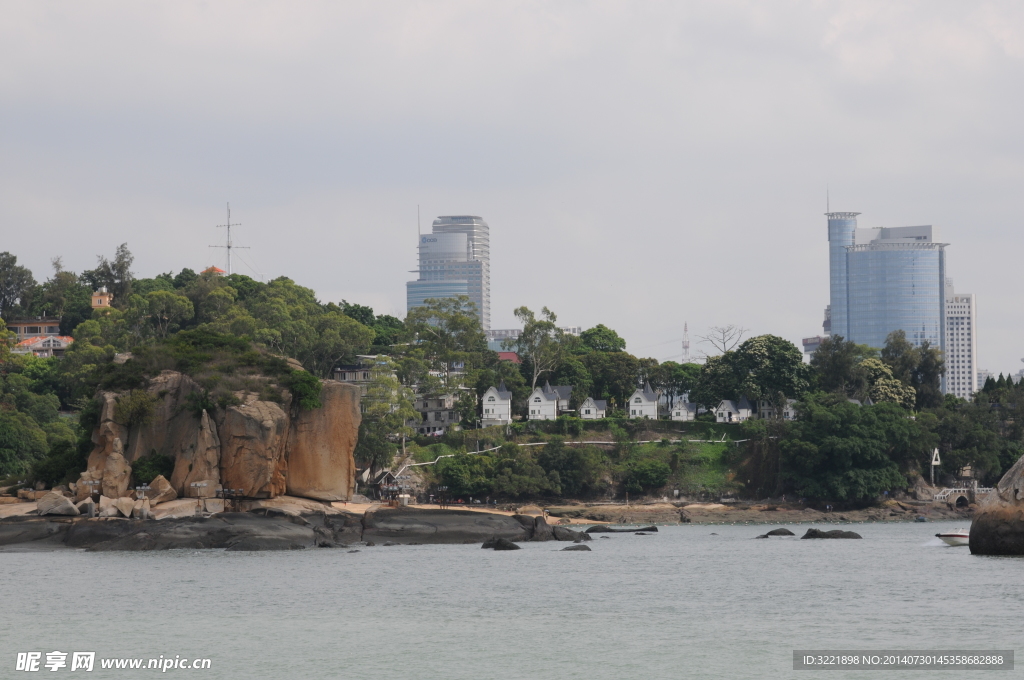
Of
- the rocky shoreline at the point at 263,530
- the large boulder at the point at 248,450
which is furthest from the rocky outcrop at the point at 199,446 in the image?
the rocky shoreline at the point at 263,530

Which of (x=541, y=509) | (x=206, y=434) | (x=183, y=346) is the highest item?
(x=183, y=346)

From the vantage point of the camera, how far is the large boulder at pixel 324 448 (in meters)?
61.9

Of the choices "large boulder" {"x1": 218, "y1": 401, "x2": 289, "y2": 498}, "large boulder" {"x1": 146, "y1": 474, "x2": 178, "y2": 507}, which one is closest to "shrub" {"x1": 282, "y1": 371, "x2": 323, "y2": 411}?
"large boulder" {"x1": 218, "y1": 401, "x2": 289, "y2": 498}

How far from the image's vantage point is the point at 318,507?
60.7 m

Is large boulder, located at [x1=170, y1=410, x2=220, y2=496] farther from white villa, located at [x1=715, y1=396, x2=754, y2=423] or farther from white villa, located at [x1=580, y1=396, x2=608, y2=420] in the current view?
white villa, located at [x1=715, y1=396, x2=754, y2=423]

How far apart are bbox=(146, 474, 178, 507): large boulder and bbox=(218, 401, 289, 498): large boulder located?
263 cm

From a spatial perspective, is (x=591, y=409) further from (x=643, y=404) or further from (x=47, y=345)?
(x=47, y=345)

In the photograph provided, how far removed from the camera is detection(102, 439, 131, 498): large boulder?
57344 millimetres

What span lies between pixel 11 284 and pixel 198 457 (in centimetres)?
8913

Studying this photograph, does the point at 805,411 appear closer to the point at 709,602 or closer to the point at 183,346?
the point at 183,346

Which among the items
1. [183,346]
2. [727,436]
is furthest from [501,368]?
[183,346]

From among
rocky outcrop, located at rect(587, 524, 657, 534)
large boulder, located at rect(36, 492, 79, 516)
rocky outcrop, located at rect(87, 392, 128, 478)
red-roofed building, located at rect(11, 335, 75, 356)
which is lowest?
rocky outcrop, located at rect(587, 524, 657, 534)

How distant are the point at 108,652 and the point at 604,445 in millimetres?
73231

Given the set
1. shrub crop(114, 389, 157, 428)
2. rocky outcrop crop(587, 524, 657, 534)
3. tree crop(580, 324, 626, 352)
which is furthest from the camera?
tree crop(580, 324, 626, 352)
